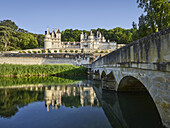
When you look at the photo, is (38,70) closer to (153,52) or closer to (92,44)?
(153,52)

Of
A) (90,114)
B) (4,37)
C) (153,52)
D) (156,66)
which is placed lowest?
(90,114)

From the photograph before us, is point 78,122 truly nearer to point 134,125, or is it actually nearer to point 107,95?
point 134,125

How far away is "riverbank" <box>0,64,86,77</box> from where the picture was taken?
82.5 feet

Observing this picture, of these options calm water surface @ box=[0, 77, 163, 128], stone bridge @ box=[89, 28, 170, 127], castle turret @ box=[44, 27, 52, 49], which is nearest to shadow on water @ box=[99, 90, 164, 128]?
calm water surface @ box=[0, 77, 163, 128]

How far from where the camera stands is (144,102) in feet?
26.9

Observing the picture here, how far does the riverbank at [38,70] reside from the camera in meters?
25.2

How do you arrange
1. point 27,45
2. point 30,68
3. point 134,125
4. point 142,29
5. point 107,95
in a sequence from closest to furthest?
point 134,125, point 107,95, point 142,29, point 30,68, point 27,45

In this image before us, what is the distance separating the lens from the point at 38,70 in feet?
89.0

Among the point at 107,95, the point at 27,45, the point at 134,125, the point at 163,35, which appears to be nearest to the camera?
the point at 163,35

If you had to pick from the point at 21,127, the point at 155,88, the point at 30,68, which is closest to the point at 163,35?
the point at 155,88

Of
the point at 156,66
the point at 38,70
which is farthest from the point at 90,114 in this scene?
the point at 38,70

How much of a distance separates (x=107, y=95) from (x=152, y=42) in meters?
6.67

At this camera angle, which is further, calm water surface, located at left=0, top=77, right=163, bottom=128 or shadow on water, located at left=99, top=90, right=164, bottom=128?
calm water surface, located at left=0, top=77, right=163, bottom=128

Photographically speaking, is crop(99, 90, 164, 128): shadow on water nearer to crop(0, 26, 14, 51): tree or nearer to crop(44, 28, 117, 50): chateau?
crop(0, 26, 14, 51): tree
